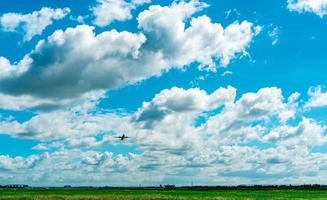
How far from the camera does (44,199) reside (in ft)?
218

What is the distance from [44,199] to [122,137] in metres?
16.9

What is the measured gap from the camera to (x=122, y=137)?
59.2 m

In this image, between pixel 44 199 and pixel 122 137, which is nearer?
pixel 122 137

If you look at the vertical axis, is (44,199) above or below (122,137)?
below
